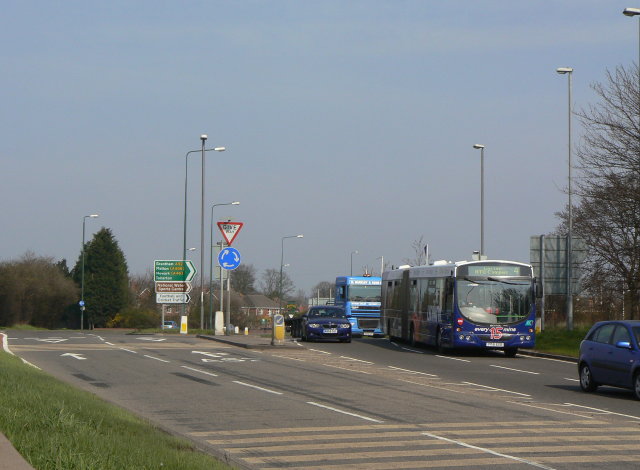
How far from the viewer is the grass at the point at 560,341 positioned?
36562mm

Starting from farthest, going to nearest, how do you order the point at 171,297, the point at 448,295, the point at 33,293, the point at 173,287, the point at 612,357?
the point at 33,293
the point at 173,287
the point at 171,297
the point at 448,295
the point at 612,357

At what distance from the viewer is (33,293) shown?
10556 centimetres

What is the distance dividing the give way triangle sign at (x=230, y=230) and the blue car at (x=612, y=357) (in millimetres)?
19766

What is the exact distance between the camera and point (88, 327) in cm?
11969

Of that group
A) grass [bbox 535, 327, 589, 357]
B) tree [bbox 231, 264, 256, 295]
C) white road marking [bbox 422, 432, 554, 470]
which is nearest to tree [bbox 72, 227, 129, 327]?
tree [bbox 231, 264, 256, 295]

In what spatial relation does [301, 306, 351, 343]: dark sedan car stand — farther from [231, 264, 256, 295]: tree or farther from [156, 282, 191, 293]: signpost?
[231, 264, 256, 295]: tree

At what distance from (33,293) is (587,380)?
91.1 meters

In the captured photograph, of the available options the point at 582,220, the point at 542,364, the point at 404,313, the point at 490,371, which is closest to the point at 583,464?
the point at 490,371

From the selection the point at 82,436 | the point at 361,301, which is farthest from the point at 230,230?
the point at 82,436

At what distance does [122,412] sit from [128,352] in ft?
63.8

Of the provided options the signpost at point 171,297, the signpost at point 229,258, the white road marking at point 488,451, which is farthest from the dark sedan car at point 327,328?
the white road marking at point 488,451

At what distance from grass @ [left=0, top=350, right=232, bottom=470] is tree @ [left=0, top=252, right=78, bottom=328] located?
90.3 m

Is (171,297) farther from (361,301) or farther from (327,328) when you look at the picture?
(327,328)

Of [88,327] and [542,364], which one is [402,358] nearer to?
[542,364]
